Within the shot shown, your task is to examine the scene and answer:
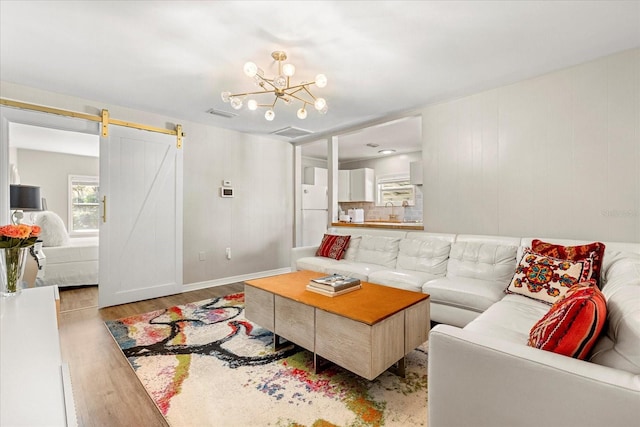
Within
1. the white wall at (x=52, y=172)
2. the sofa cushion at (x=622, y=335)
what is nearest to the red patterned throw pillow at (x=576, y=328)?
the sofa cushion at (x=622, y=335)

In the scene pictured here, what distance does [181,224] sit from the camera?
163 inches

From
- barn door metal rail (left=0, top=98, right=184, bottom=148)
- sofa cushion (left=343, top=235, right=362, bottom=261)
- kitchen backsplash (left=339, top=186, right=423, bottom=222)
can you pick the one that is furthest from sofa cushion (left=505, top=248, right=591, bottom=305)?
barn door metal rail (left=0, top=98, right=184, bottom=148)

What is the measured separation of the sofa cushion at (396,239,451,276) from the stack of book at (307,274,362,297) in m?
1.16

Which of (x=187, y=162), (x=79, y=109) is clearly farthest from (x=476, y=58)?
(x=79, y=109)

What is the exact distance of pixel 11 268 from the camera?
1.55m

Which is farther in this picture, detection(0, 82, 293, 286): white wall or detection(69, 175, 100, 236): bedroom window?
detection(69, 175, 100, 236): bedroom window

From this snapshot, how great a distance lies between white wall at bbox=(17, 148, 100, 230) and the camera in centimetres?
570

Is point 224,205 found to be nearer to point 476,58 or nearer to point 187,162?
point 187,162

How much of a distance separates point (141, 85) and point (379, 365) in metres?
3.32

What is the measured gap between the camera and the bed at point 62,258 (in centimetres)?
423

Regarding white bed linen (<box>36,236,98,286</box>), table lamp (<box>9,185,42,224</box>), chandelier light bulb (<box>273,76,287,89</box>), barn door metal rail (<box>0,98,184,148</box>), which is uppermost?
barn door metal rail (<box>0,98,184,148</box>)

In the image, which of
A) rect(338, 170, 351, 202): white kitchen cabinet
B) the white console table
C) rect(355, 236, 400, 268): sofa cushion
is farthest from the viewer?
rect(338, 170, 351, 202): white kitchen cabinet

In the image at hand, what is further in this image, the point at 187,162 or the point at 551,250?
the point at 187,162

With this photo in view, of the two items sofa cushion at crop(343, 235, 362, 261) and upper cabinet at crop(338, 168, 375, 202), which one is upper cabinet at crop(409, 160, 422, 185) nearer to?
upper cabinet at crop(338, 168, 375, 202)
